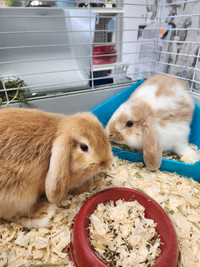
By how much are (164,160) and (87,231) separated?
0.70m

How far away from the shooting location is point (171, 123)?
1.44 metres

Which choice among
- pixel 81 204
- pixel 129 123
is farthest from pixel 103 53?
pixel 81 204

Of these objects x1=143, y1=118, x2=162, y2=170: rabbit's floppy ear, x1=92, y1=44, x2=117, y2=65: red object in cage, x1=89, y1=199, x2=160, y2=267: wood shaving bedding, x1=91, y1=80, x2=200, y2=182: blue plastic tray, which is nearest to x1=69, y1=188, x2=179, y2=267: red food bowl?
x1=89, y1=199, x2=160, y2=267: wood shaving bedding

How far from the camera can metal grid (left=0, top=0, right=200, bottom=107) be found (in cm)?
168

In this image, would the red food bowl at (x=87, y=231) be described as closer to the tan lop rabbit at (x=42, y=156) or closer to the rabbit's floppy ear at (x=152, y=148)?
the tan lop rabbit at (x=42, y=156)

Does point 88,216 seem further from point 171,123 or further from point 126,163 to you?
point 171,123

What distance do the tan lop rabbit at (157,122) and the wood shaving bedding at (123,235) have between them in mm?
366

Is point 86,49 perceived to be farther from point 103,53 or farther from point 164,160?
point 164,160

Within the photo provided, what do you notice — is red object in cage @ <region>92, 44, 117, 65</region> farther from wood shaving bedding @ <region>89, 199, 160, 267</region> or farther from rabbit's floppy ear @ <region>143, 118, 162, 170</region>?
wood shaving bedding @ <region>89, 199, 160, 267</region>

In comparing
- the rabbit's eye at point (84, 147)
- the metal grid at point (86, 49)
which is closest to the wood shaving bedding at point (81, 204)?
the rabbit's eye at point (84, 147)

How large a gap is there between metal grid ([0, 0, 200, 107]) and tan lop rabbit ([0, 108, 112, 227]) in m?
0.67

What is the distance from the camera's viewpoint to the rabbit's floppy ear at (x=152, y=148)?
1.24 meters

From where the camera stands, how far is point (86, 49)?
207cm

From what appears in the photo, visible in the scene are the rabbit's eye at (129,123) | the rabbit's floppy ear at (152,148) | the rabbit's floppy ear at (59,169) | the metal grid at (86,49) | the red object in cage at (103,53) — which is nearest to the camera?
the rabbit's floppy ear at (59,169)
